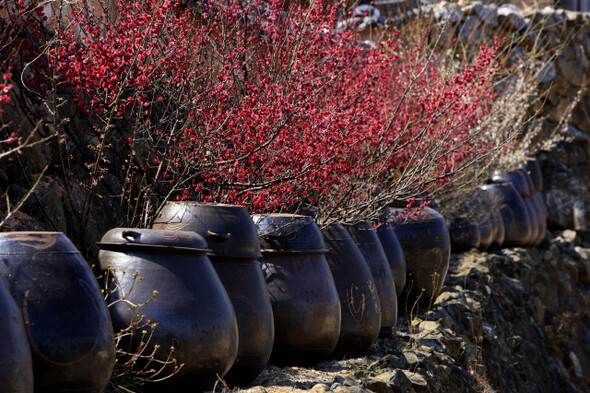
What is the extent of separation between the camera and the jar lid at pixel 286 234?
190 inches

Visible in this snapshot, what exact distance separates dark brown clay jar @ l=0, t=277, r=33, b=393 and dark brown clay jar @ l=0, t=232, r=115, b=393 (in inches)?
7.7

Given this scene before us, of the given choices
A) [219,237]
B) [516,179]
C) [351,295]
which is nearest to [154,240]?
[219,237]

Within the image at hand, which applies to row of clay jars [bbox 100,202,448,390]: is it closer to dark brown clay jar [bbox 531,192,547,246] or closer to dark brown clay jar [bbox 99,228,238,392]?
dark brown clay jar [bbox 99,228,238,392]

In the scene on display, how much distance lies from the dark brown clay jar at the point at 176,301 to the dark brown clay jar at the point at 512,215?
8738 mm

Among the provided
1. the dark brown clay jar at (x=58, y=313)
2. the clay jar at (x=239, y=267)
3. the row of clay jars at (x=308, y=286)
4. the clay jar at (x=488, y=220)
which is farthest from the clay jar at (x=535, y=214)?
the dark brown clay jar at (x=58, y=313)

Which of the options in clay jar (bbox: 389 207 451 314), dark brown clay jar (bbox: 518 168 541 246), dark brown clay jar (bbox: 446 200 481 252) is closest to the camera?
clay jar (bbox: 389 207 451 314)

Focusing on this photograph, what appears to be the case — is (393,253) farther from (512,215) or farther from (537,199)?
(537,199)

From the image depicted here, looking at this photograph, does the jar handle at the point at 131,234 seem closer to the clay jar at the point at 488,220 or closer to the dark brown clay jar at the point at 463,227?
the dark brown clay jar at the point at 463,227

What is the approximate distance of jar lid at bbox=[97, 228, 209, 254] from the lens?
3730 mm

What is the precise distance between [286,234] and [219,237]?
2.29ft

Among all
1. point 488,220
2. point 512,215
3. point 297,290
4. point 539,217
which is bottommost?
point 539,217

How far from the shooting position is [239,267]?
4.29 metres

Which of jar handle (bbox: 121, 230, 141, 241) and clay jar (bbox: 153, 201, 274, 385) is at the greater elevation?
jar handle (bbox: 121, 230, 141, 241)

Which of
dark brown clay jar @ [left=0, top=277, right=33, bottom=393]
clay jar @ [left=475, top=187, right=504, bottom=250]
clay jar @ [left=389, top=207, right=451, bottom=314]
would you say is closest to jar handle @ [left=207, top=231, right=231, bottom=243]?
dark brown clay jar @ [left=0, top=277, right=33, bottom=393]
